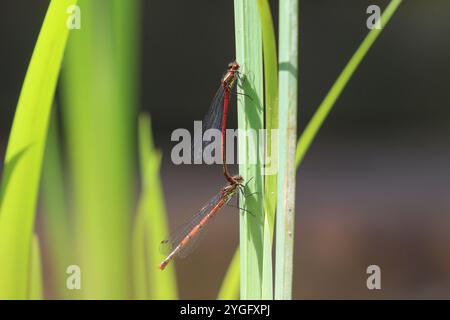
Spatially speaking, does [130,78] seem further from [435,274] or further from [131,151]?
[435,274]

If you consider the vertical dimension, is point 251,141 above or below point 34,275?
above

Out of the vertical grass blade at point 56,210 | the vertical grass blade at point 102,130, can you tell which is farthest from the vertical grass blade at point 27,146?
the vertical grass blade at point 56,210

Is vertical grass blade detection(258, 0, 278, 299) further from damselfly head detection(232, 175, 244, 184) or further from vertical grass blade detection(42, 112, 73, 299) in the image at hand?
vertical grass blade detection(42, 112, 73, 299)

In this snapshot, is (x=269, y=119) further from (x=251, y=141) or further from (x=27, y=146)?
(x=27, y=146)

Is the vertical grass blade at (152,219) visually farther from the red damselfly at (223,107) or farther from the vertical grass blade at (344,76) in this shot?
the vertical grass blade at (344,76)

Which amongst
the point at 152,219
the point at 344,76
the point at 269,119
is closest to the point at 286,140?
the point at 269,119

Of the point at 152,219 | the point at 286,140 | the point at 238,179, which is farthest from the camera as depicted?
the point at 152,219
